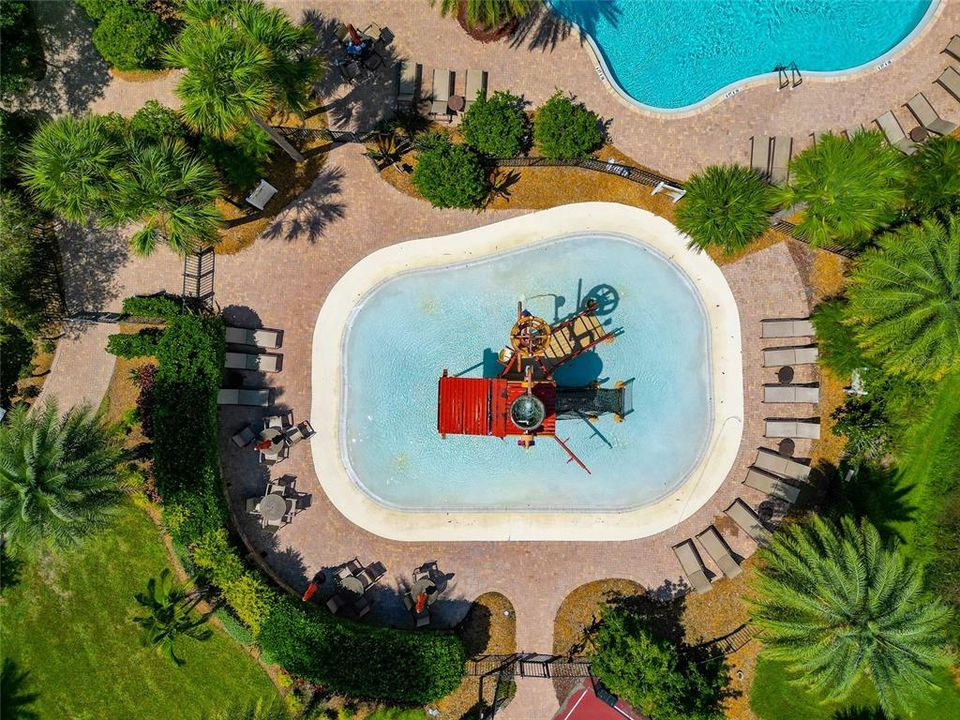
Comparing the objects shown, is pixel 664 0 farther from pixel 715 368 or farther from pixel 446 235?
pixel 715 368

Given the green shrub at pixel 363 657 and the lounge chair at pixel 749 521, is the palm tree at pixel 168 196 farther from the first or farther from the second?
the lounge chair at pixel 749 521

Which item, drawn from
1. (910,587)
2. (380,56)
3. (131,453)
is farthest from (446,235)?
(910,587)

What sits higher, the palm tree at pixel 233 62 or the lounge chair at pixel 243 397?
the palm tree at pixel 233 62

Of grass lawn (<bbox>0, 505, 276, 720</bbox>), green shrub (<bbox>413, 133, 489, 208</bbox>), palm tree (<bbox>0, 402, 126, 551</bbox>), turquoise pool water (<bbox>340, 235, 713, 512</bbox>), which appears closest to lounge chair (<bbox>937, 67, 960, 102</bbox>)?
turquoise pool water (<bbox>340, 235, 713, 512</bbox>)

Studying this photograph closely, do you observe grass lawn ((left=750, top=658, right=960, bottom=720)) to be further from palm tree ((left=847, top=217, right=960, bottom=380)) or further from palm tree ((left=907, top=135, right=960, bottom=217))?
palm tree ((left=907, top=135, right=960, bottom=217))

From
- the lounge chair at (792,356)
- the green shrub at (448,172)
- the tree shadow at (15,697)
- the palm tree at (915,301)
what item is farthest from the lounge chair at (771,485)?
the tree shadow at (15,697)

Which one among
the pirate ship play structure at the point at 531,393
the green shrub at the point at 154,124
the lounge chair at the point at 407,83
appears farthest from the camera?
the lounge chair at the point at 407,83

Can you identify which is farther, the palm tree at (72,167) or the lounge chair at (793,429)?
the lounge chair at (793,429)
